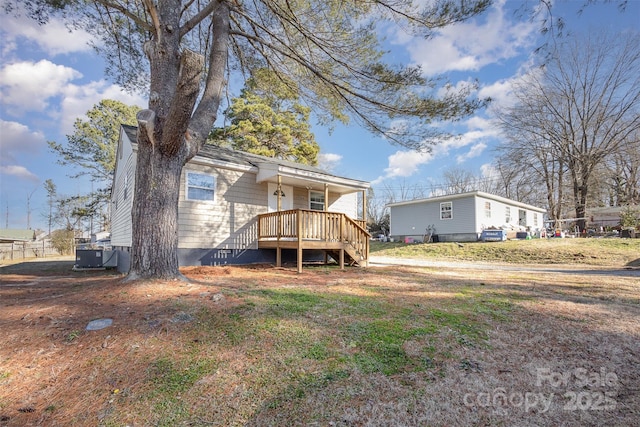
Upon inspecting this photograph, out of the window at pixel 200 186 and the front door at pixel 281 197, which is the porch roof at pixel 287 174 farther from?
the window at pixel 200 186

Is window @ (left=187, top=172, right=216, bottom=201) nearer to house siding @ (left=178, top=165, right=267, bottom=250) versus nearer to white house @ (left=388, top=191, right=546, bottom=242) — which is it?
house siding @ (left=178, top=165, right=267, bottom=250)

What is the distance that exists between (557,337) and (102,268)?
12.8 metres

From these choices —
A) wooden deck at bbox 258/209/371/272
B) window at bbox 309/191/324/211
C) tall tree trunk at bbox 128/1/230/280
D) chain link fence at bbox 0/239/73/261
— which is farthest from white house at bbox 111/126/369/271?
chain link fence at bbox 0/239/73/261

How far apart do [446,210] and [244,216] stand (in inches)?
598

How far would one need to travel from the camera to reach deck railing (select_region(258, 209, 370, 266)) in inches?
340

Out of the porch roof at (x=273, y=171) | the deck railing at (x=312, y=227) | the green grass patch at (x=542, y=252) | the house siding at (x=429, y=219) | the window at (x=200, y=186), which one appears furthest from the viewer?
the house siding at (x=429, y=219)

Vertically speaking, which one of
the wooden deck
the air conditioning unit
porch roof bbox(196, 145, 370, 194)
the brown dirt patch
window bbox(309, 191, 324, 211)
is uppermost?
porch roof bbox(196, 145, 370, 194)

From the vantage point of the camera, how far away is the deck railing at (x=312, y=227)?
8633mm

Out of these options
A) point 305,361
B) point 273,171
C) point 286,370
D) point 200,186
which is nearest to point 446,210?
point 273,171

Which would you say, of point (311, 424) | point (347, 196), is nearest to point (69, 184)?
point (347, 196)

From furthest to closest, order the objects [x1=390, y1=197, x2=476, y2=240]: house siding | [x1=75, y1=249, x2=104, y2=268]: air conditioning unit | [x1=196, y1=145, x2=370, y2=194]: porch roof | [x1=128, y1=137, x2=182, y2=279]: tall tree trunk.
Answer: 1. [x1=390, y1=197, x2=476, y2=240]: house siding
2. [x1=75, y1=249, x2=104, y2=268]: air conditioning unit
3. [x1=196, y1=145, x2=370, y2=194]: porch roof
4. [x1=128, y1=137, x2=182, y2=279]: tall tree trunk

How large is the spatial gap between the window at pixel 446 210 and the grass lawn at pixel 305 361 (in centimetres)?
1636

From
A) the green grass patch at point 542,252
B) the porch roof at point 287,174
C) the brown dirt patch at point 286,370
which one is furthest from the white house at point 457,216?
the brown dirt patch at point 286,370

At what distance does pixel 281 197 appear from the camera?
10.6 metres
